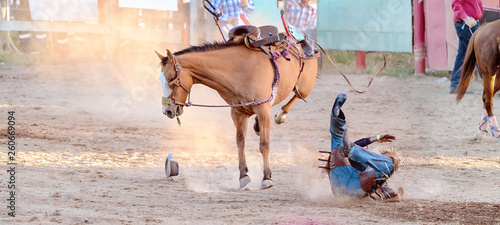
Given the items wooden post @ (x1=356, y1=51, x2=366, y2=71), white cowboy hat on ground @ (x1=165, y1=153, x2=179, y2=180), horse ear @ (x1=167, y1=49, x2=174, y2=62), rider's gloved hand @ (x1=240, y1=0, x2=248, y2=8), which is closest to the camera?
horse ear @ (x1=167, y1=49, x2=174, y2=62)

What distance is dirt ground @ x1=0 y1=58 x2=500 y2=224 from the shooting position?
549 cm

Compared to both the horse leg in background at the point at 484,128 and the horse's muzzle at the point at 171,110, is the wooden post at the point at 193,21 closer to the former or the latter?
the horse leg in background at the point at 484,128

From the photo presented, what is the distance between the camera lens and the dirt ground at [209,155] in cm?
549

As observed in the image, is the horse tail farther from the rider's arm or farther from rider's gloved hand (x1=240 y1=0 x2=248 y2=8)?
rider's gloved hand (x1=240 y1=0 x2=248 y2=8)

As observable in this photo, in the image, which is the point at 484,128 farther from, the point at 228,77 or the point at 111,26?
the point at 111,26

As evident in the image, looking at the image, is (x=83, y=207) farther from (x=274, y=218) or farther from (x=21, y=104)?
(x=21, y=104)

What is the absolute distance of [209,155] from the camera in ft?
28.6

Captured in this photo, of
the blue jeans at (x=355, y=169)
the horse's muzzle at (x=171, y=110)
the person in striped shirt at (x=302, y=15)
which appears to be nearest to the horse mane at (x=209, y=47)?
the horse's muzzle at (x=171, y=110)

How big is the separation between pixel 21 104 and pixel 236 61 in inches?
254

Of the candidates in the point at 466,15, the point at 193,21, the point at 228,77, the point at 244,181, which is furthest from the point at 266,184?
the point at 193,21

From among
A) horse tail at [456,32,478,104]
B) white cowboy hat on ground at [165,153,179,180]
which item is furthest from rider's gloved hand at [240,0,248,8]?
white cowboy hat on ground at [165,153,179,180]

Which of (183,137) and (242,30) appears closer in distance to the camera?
(242,30)

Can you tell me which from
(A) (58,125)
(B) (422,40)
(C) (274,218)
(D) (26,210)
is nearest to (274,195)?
(C) (274,218)

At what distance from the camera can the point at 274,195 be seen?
259 inches
